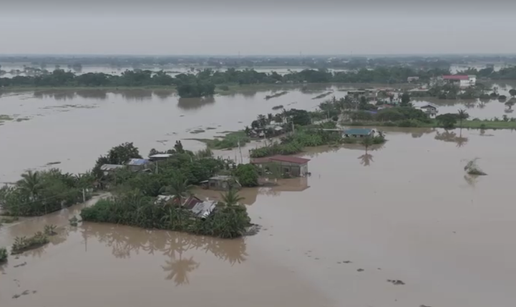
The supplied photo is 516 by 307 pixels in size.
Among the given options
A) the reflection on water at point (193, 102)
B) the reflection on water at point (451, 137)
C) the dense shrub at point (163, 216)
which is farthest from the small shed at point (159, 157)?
the reflection on water at point (193, 102)

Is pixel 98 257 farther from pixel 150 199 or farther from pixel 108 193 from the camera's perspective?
pixel 108 193

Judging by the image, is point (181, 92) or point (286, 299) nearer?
point (286, 299)

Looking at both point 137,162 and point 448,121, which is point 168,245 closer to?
point 137,162

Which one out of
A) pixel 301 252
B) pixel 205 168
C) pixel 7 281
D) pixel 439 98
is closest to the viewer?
pixel 7 281

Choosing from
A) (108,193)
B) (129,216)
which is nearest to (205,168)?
(108,193)

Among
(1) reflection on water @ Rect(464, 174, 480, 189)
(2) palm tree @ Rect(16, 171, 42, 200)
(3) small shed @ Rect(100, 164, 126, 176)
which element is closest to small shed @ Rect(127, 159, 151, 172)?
(3) small shed @ Rect(100, 164, 126, 176)

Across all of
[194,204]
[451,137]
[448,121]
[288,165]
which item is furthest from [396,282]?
[448,121]
